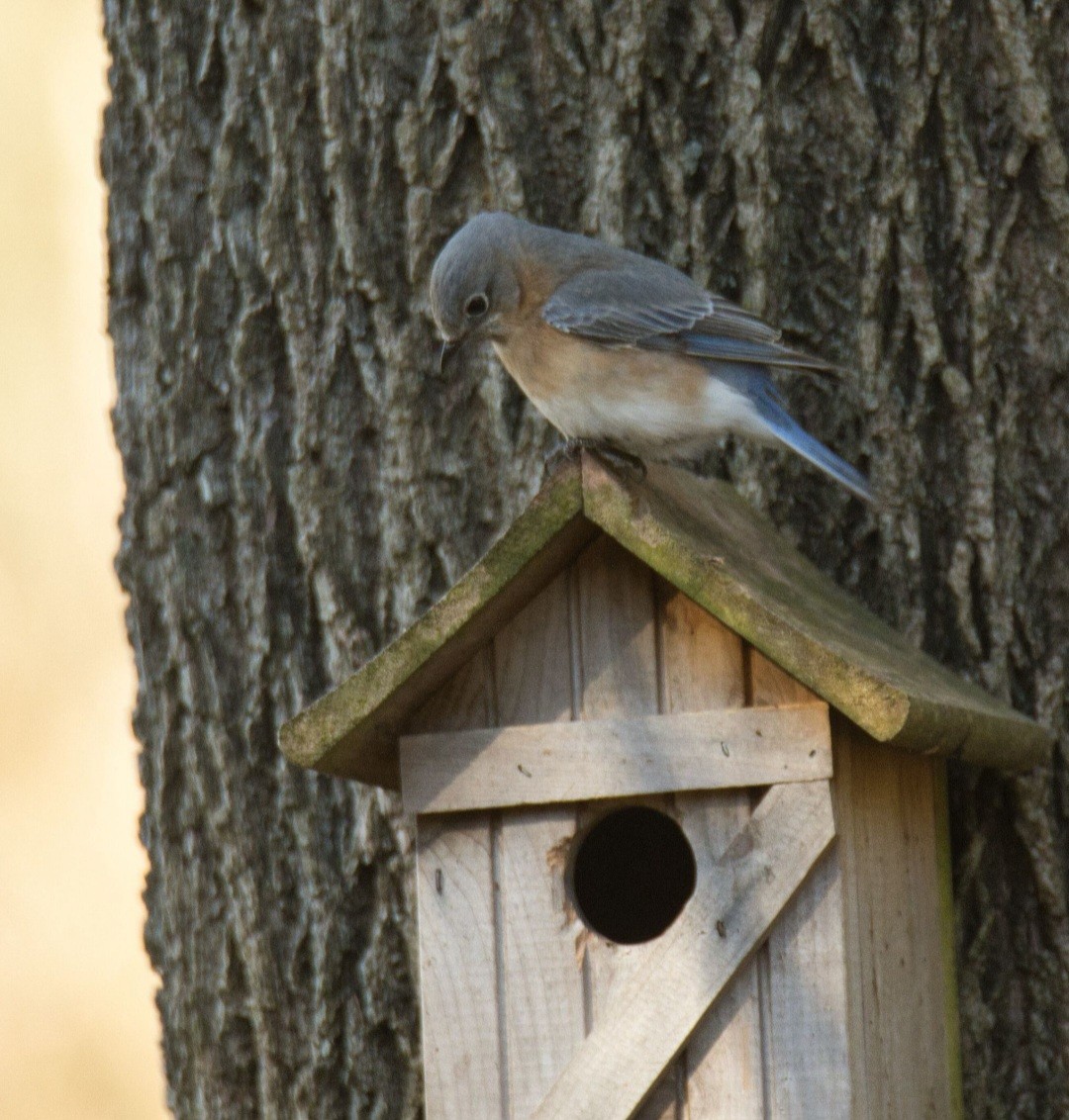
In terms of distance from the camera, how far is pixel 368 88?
3.64 m

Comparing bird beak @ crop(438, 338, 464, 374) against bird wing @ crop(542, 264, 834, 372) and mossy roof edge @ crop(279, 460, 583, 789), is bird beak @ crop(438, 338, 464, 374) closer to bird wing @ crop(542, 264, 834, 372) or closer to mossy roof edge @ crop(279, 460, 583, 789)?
bird wing @ crop(542, 264, 834, 372)

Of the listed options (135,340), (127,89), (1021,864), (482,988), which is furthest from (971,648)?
(127,89)

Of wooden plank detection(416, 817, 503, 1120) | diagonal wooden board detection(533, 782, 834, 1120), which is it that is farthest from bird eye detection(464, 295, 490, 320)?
diagonal wooden board detection(533, 782, 834, 1120)

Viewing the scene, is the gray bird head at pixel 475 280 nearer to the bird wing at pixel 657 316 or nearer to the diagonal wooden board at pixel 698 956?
the bird wing at pixel 657 316

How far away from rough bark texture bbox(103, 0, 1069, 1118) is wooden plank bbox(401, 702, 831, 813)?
0.76m

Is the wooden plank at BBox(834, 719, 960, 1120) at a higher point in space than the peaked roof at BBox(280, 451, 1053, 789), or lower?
lower

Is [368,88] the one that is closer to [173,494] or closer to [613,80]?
[613,80]

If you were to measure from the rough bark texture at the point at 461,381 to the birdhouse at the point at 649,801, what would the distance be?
0.63 m

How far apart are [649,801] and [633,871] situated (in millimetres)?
627

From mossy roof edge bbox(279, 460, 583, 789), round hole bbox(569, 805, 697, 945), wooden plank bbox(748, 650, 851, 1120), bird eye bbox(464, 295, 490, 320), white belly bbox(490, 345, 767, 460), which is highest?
bird eye bbox(464, 295, 490, 320)

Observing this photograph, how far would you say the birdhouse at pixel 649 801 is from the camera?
2645mm

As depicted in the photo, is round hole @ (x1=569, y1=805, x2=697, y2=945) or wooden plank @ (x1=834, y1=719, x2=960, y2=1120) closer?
wooden plank @ (x1=834, y1=719, x2=960, y2=1120)

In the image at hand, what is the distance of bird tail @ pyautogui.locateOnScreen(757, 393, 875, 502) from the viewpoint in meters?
3.14

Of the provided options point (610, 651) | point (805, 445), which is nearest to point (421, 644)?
point (610, 651)
